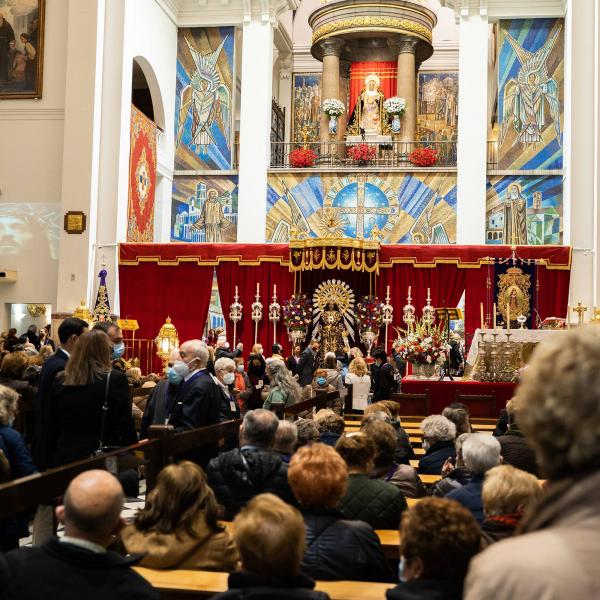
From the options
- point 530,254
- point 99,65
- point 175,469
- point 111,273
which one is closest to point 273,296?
point 111,273

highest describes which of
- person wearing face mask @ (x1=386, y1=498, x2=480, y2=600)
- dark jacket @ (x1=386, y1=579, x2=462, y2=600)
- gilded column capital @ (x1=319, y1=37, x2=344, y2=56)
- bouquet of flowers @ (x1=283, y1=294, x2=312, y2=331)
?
gilded column capital @ (x1=319, y1=37, x2=344, y2=56)

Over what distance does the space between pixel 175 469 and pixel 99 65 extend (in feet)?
65.5

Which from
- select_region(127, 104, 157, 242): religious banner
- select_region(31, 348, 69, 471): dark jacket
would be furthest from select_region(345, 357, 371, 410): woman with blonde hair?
select_region(127, 104, 157, 242): religious banner

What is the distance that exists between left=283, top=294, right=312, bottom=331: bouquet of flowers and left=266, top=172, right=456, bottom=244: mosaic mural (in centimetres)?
535

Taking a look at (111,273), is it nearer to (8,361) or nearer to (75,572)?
(8,361)

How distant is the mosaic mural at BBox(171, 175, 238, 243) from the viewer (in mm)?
26156

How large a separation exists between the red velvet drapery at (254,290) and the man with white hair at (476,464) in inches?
623

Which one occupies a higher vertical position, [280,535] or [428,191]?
[428,191]

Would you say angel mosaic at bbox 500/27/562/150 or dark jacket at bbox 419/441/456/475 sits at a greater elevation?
angel mosaic at bbox 500/27/562/150

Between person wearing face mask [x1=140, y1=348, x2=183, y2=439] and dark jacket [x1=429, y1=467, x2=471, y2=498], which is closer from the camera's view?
dark jacket [x1=429, y1=467, x2=471, y2=498]

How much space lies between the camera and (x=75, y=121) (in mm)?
21969

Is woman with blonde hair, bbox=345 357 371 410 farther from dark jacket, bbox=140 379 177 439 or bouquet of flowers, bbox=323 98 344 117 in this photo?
bouquet of flowers, bbox=323 98 344 117

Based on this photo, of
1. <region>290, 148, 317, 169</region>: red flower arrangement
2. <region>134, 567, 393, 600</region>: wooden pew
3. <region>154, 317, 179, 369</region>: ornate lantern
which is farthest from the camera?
<region>290, 148, 317, 169</region>: red flower arrangement

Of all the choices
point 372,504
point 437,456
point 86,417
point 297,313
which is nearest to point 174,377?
point 86,417
